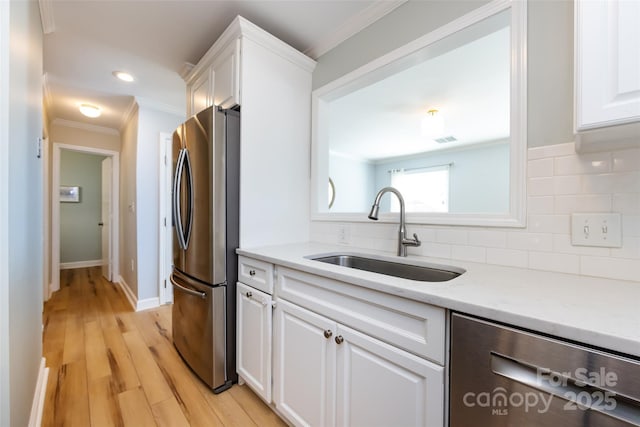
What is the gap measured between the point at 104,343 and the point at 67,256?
4.18 meters

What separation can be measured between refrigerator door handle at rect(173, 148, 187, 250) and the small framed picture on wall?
4893 mm

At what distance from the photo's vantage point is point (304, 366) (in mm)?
1185

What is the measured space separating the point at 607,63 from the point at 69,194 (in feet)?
23.1

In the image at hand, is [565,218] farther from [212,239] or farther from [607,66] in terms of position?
[212,239]

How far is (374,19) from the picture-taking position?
5.44ft

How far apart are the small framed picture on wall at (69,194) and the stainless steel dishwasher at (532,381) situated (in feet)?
22.1

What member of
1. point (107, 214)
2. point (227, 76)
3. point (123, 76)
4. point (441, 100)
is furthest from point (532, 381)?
point (107, 214)

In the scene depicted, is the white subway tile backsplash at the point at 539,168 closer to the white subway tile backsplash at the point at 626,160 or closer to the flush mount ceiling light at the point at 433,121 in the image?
the white subway tile backsplash at the point at 626,160

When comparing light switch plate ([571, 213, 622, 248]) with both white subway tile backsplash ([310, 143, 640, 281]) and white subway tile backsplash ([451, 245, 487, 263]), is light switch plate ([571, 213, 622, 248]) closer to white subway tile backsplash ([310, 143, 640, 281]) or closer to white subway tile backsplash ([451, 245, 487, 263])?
white subway tile backsplash ([310, 143, 640, 281])

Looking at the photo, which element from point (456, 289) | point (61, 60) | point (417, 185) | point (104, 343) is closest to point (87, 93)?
point (61, 60)

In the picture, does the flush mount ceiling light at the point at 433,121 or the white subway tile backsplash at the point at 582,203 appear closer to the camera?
the white subway tile backsplash at the point at 582,203

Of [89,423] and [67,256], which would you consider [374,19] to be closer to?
[89,423]

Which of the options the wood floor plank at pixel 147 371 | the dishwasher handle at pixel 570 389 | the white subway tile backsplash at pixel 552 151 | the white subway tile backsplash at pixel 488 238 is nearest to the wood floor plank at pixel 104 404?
the wood floor plank at pixel 147 371

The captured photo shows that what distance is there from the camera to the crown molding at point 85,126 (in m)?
3.63
